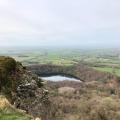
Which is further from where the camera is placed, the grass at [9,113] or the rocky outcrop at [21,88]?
the rocky outcrop at [21,88]

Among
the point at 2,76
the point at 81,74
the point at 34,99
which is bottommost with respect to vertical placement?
the point at 81,74

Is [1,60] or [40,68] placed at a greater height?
[1,60]

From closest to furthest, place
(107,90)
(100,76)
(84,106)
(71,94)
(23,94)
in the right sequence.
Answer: (23,94)
(84,106)
(71,94)
(107,90)
(100,76)

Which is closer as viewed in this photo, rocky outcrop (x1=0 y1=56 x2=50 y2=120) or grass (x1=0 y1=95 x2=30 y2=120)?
grass (x1=0 y1=95 x2=30 y2=120)

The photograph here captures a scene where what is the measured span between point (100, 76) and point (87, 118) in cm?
9833

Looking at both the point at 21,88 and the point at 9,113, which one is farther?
the point at 21,88

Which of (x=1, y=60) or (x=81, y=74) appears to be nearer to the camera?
(x=1, y=60)

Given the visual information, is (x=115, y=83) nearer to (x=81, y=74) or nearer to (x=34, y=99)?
(x=81, y=74)

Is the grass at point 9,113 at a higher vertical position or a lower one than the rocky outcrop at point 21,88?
higher

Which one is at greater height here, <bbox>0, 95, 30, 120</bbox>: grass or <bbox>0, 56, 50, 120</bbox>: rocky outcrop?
<bbox>0, 95, 30, 120</bbox>: grass

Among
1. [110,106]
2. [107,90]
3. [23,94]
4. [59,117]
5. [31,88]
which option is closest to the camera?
[23,94]

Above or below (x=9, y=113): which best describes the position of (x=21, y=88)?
below

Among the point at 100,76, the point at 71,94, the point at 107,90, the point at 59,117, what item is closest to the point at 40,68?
the point at 100,76

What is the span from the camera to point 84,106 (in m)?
67.2
